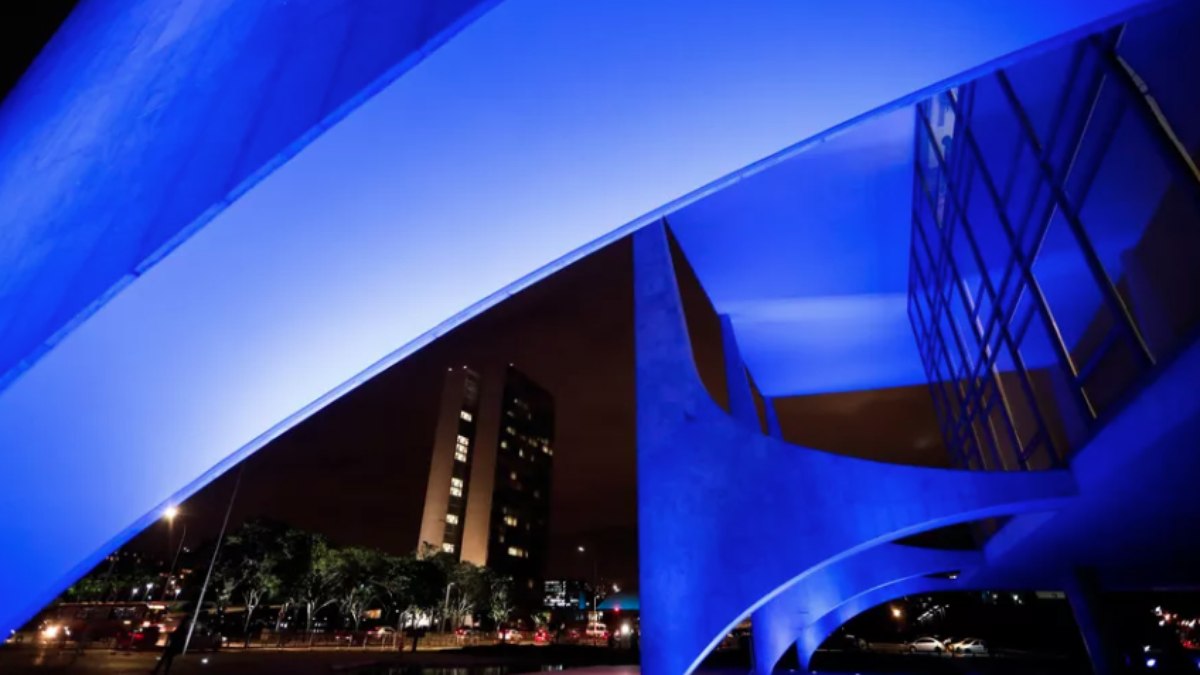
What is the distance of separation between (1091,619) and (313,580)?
47849 millimetres

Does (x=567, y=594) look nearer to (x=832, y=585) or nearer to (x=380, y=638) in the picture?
(x=380, y=638)

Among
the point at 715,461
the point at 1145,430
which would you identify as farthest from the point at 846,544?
the point at 1145,430

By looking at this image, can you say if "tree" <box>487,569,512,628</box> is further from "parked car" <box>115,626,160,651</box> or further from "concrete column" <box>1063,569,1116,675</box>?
"concrete column" <box>1063,569,1116,675</box>

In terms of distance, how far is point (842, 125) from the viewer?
4160 millimetres

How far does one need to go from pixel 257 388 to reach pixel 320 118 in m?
2.49

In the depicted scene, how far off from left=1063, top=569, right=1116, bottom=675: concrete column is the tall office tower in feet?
235

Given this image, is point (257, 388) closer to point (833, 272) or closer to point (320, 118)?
point (320, 118)

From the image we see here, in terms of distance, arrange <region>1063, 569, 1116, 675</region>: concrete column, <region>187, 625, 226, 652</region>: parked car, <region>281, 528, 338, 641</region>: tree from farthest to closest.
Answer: <region>281, 528, 338, 641</region>: tree, <region>187, 625, 226, 652</region>: parked car, <region>1063, 569, 1116, 675</region>: concrete column

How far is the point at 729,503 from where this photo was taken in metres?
15.8

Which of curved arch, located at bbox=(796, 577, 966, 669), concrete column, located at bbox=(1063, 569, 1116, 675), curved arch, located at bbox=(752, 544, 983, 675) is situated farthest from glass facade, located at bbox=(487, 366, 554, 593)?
concrete column, located at bbox=(1063, 569, 1116, 675)

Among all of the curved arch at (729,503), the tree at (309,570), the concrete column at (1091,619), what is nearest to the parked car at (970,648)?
the concrete column at (1091,619)

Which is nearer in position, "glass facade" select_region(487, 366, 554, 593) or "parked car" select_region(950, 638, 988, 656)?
"parked car" select_region(950, 638, 988, 656)

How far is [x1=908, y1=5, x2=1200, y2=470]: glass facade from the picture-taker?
9.21m

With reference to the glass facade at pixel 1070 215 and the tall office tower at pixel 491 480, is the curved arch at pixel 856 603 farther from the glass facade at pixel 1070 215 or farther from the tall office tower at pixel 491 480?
the tall office tower at pixel 491 480
